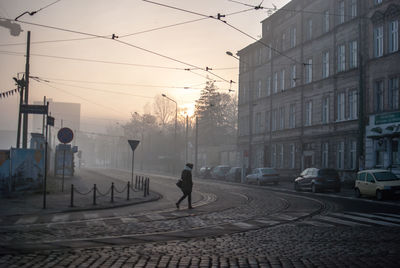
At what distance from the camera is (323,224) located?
41.9 ft

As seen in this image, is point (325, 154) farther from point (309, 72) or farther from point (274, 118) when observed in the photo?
point (274, 118)

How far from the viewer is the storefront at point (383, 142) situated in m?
32.9

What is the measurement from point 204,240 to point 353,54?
32.5 metres

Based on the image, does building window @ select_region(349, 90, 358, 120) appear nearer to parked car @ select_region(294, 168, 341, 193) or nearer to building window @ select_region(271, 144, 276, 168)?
parked car @ select_region(294, 168, 341, 193)

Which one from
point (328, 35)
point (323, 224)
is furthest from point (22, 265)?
point (328, 35)

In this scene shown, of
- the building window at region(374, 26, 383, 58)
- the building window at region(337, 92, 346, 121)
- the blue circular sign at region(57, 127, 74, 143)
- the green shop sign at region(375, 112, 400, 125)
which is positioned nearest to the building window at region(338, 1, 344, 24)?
the building window at region(374, 26, 383, 58)

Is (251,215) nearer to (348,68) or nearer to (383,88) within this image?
(383,88)

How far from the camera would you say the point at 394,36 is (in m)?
33.8

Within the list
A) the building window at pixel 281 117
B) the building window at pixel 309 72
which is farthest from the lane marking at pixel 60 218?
the building window at pixel 281 117

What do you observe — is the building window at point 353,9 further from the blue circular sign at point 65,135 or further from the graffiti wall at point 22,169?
the blue circular sign at point 65,135

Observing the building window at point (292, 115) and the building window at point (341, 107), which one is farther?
the building window at point (292, 115)

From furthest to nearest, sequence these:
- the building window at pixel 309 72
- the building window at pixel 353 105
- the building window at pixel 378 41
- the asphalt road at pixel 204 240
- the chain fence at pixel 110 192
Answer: the building window at pixel 309 72, the building window at pixel 353 105, the building window at pixel 378 41, the chain fence at pixel 110 192, the asphalt road at pixel 204 240

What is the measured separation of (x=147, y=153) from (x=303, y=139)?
5410 centimetres

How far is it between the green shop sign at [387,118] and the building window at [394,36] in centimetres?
462
